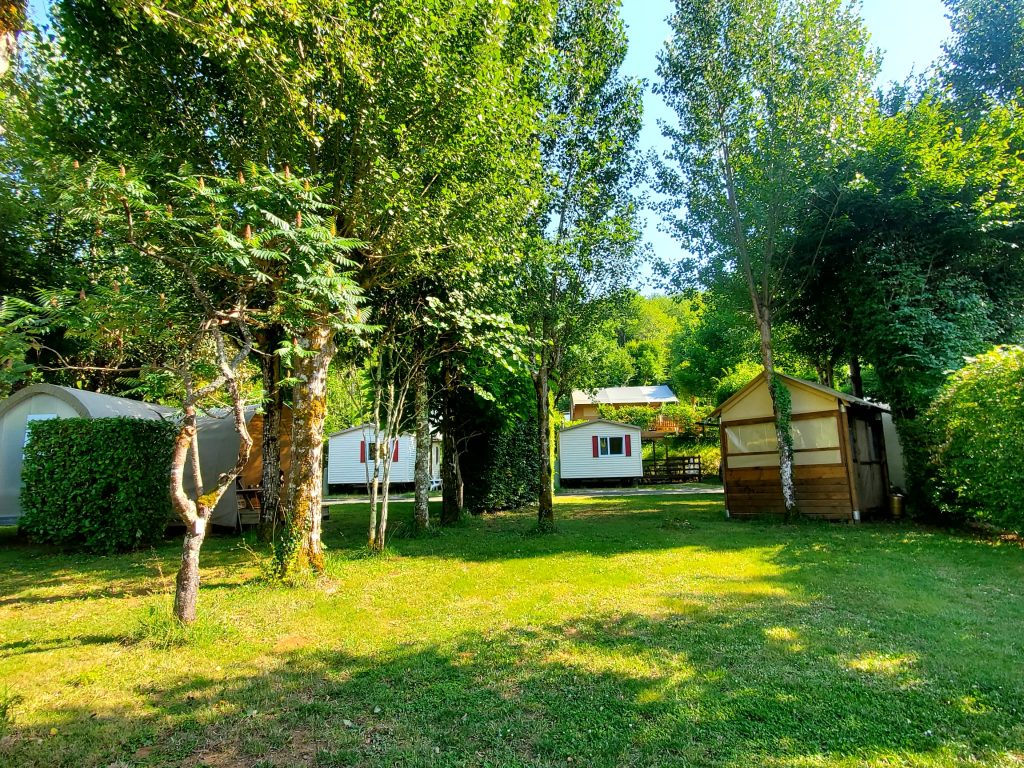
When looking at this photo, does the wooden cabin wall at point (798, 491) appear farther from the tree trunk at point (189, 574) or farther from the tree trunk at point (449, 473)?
the tree trunk at point (189, 574)

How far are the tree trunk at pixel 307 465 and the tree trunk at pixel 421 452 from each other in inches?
132

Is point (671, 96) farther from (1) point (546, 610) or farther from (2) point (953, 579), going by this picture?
(1) point (546, 610)

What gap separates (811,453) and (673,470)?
542 inches

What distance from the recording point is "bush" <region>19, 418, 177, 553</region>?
821 cm

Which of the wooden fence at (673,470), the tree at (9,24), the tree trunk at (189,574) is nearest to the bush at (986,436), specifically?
the tree trunk at (189,574)

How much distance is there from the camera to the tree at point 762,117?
1063 cm

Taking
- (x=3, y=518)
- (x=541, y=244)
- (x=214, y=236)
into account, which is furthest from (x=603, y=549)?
(x=3, y=518)

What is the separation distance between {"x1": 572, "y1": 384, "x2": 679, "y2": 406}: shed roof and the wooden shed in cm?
1983

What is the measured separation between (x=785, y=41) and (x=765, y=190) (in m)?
2.98

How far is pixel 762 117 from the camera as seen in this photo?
11188mm

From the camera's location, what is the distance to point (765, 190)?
11094mm

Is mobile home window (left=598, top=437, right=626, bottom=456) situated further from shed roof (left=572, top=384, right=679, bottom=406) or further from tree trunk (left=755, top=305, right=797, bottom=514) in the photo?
tree trunk (left=755, top=305, right=797, bottom=514)

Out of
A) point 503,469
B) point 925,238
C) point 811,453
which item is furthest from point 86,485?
point 925,238

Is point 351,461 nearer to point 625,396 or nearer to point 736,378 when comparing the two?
point 625,396
